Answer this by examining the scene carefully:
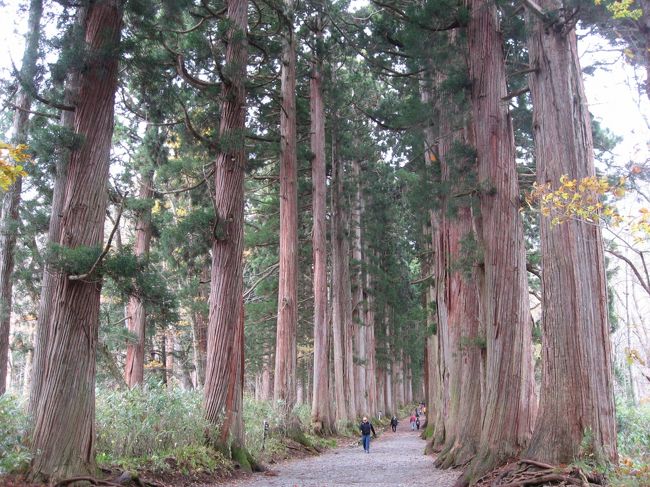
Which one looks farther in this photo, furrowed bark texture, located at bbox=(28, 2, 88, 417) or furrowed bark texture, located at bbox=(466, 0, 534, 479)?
furrowed bark texture, located at bbox=(466, 0, 534, 479)

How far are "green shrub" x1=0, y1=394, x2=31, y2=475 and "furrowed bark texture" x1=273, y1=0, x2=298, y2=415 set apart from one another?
10171 mm

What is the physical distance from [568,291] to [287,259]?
1071 centimetres

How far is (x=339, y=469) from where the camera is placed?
43.2 ft

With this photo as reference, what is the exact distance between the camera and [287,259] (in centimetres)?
1709

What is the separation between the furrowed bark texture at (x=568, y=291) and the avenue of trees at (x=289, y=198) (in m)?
0.03

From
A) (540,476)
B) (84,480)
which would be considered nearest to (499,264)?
(540,476)

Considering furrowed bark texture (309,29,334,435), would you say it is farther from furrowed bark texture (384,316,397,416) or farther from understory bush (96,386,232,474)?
furrowed bark texture (384,316,397,416)

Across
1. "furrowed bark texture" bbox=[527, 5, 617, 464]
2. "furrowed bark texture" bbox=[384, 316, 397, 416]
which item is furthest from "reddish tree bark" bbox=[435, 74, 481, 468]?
"furrowed bark texture" bbox=[384, 316, 397, 416]

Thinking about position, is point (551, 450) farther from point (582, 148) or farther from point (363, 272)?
point (363, 272)

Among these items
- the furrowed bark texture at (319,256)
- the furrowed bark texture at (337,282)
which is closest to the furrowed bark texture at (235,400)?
the furrowed bark texture at (319,256)

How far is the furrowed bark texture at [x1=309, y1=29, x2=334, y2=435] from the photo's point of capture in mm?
20406

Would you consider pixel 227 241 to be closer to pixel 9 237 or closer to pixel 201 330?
pixel 9 237

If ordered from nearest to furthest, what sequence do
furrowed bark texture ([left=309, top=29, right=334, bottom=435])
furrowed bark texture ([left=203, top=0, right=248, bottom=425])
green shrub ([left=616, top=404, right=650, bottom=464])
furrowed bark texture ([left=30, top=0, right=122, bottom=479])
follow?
1. furrowed bark texture ([left=30, top=0, right=122, bottom=479])
2. green shrub ([left=616, top=404, right=650, bottom=464])
3. furrowed bark texture ([left=203, top=0, right=248, bottom=425])
4. furrowed bark texture ([left=309, top=29, right=334, bottom=435])

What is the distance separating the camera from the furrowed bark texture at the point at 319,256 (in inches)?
803
